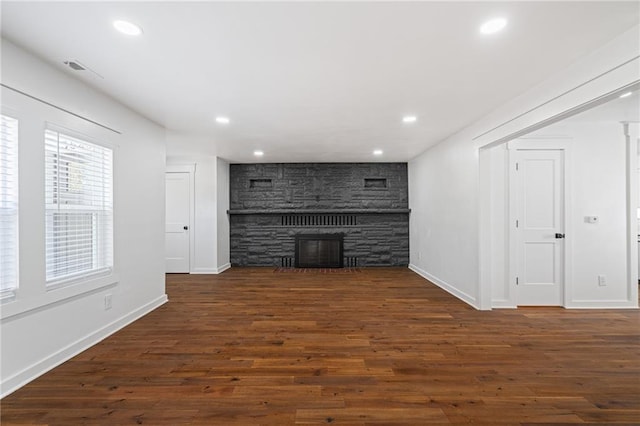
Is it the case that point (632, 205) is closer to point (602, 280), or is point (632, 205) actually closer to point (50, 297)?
point (602, 280)

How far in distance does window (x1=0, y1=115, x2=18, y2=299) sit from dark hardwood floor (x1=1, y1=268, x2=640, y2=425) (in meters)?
Answer: 0.79

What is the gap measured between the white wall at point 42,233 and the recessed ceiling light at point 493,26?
3.19m

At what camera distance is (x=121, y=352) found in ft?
8.20

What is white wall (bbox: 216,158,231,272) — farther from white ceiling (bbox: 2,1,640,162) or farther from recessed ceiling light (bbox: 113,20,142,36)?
recessed ceiling light (bbox: 113,20,142,36)

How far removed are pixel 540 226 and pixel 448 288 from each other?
1.54 m

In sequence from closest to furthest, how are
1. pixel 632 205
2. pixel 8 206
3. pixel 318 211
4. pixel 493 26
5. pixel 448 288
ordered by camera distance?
pixel 493 26 → pixel 8 206 → pixel 632 205 → pixel 448 288 → pixel 318 211

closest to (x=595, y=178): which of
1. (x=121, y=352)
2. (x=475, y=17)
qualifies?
(x=475, y=17)

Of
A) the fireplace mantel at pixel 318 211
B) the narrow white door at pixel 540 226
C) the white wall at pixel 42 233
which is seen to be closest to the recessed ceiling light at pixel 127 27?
the white wall at pixel 42 233

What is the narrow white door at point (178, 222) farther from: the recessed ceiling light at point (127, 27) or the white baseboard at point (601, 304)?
the white baseboard at point (601, 304)

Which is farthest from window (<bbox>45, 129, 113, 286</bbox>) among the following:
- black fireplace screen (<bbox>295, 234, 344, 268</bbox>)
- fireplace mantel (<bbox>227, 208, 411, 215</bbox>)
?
black fireplace screen (<bbox>295, 234, 344, 268</bbox>)

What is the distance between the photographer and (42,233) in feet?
7.04

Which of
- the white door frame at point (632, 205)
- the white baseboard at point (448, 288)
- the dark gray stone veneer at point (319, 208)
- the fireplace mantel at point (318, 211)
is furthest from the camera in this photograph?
the dark gray stone veneer at point (319, 208)

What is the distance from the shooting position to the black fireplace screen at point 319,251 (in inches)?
255

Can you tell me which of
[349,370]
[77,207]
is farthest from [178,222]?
[349,370]
